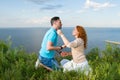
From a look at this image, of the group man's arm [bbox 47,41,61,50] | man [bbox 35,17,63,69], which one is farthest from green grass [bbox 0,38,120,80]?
man's arm [bbox 47,41,61,50]

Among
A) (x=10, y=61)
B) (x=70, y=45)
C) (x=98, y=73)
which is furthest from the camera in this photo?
(x=10, y=61)

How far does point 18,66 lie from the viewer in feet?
31.2

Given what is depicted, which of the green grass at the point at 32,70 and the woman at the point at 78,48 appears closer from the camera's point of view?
the green grass at the point at 32,70

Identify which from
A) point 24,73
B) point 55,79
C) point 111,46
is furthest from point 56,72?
point 111,46

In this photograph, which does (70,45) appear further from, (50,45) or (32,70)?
(32,70)

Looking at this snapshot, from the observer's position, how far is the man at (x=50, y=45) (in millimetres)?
9703

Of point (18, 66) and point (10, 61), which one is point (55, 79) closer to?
point (18, 66)

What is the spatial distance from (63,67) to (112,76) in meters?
1.80

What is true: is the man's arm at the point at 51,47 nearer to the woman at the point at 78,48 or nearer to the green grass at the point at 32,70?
the woman at the point at 78,48

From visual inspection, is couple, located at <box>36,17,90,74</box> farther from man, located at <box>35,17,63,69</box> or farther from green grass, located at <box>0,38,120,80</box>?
green grass, located at <box>0,38,120,80</box>

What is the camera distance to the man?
9703mm

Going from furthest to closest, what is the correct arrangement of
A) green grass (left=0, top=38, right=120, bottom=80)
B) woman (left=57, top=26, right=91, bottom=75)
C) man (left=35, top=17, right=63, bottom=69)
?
man (left=35, top=17, right=63, bottom=69) → woman (left=57, top=26, right=91, bottom=75) → green grass (left=0, top=38, right=120, bottom=80)

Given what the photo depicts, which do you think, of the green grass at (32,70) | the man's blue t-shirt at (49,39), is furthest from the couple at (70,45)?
the green grass at (32,70)

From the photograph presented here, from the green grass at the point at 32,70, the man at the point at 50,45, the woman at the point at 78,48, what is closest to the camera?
the green grass at the point at 32,70
